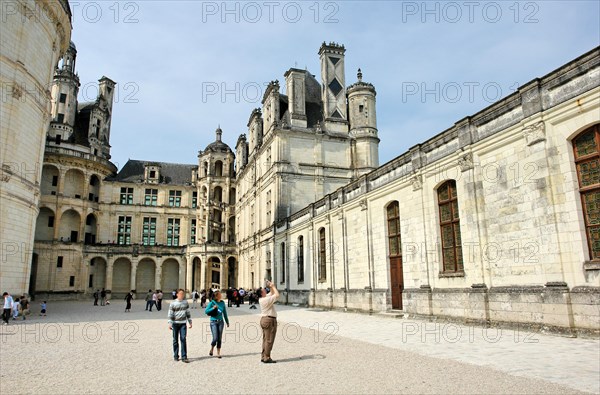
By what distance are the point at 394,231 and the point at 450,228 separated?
3.91 metres

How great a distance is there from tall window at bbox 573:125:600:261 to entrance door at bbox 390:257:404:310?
8.81m

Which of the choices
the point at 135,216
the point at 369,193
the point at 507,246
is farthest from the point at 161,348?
the point at 135,216

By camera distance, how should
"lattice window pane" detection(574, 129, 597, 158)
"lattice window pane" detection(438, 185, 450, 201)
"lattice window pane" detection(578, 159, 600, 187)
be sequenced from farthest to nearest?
"lattice window pane" detection(438, 185, 450, 201)
"lattice window pane" detection(574, 129, 597, 158)
"lattice window pane" detection(578, 159, 600, 187)

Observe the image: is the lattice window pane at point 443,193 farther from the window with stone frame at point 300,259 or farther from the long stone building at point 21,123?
the long stone building at point 21,123

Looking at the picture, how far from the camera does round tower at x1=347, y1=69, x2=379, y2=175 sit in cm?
3819

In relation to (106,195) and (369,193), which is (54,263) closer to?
(106,195)

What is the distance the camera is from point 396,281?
18531mm

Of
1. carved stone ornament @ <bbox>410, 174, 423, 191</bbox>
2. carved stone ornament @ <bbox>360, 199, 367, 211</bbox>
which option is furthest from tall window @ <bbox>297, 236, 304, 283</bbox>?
carved stone ornament @ <bbox>410, 174, 423, 191</bbox>

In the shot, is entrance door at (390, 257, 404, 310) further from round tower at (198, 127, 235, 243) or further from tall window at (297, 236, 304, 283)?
round tower at (198, 127, 235, 243)

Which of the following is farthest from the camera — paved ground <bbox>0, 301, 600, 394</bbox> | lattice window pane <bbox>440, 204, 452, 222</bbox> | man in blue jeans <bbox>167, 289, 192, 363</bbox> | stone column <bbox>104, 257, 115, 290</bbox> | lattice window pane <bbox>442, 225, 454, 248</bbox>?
stone column <bbox>104, 257, 115, 290</bbox>

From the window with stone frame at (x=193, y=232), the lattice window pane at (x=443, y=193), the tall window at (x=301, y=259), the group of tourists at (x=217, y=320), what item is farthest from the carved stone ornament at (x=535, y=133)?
the window with stone frame at (x=193, y=232)

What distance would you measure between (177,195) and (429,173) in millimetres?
49658

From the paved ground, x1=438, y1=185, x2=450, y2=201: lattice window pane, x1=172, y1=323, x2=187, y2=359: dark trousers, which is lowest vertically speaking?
the paved ground

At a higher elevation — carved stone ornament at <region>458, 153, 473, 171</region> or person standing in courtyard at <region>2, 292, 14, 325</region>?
carved stone ornament at <region>458, 153, 473, 171</region>
